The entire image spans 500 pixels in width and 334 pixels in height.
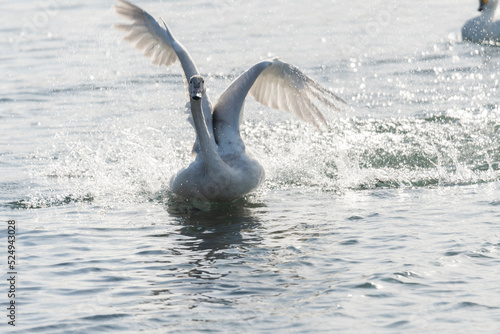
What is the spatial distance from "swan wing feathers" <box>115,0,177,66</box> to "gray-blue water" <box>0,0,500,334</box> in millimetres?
1455

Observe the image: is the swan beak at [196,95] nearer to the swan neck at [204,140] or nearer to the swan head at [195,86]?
the swan head at [195,86]

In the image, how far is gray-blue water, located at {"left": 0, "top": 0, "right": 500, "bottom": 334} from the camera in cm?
676

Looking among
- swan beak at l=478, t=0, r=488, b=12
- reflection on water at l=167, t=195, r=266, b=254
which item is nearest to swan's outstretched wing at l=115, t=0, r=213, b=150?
reflection on water at l=167, t=195, r=266, b=254

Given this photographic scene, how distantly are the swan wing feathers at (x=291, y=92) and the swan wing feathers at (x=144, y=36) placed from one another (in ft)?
4.48

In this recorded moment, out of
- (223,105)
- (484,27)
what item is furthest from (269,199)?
(484,27)

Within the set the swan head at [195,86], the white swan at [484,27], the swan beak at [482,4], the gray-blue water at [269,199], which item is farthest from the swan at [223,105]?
the swan beak at [482,4]

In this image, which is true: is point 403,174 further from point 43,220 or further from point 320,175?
point 43,220

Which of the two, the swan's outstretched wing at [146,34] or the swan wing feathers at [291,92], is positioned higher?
the swan's outstretched wing at [146,34]

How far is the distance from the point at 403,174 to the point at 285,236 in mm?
2810

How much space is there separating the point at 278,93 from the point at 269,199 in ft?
5.98

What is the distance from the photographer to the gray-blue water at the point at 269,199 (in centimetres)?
676

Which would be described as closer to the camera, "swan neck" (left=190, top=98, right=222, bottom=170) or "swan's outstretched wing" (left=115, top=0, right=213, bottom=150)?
"swan neck" (left=190, top=98, right=222, bottom=170)

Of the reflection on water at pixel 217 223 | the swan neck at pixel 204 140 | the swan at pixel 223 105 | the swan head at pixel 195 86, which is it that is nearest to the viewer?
the reflection on water at pixel 217 223

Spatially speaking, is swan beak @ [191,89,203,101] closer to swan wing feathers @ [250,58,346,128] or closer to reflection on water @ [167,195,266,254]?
reflection on water @ [167,195,266,254]
